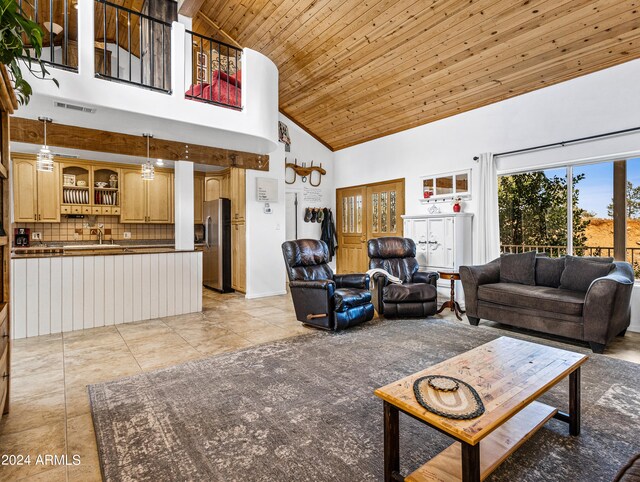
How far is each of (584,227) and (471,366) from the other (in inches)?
151

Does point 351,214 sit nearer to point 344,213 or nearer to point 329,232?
point 344,213

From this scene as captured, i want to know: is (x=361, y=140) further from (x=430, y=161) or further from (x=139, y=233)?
(x=139, y=233)

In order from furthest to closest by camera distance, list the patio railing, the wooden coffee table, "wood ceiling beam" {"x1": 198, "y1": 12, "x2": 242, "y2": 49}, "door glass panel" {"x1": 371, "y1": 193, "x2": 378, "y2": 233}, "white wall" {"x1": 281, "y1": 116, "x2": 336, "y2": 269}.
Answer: "white wall" {"x1": 281, "y1": 116, "x2": 336, "y2": 269} → "door glass panel" {"x1": 371, "y1": 193, "x2": 378, "y2": 233} → "wood ceiling beam" {"x1": 198, "y1": 12, "x2": 242, "y2": 49} → the patio railing → the wooden coffee table

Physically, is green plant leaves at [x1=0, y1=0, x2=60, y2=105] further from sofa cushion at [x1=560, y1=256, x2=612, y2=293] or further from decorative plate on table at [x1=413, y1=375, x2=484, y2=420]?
sofa cushion at [x1=560, y1=256, x2=612, y2=293]

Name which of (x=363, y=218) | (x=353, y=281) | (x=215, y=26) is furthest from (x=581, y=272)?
(x=215, y=26)

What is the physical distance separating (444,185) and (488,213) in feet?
3.17

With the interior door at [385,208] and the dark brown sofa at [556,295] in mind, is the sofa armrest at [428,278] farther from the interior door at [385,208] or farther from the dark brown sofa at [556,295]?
the interior door at [385,208]

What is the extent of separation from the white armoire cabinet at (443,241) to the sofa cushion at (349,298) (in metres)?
1.78

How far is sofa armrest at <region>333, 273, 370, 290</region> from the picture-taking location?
4418mm

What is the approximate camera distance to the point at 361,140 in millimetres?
7211

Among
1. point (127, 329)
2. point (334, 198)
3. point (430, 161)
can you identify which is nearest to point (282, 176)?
point (334, 198)

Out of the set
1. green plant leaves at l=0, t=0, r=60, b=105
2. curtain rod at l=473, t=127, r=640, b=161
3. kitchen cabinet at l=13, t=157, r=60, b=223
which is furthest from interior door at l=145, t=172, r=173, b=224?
curtain rod at l=473, t=127, r=640, b=161

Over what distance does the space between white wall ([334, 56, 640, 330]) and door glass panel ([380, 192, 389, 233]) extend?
389mm

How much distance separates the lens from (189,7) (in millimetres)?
4852
